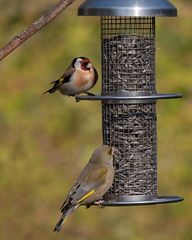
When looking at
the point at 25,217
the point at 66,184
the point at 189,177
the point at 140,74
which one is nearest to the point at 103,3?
the point at 140,74

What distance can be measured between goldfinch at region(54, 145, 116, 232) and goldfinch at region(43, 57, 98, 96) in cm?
104

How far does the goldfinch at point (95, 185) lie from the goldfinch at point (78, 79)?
3.41ft

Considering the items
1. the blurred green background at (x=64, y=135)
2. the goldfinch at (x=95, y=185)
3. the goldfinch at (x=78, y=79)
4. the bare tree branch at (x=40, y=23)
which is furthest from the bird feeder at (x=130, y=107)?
the blurred green background at (x=64, y=135)

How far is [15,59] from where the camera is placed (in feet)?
63.7

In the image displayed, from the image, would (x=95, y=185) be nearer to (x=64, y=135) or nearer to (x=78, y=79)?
(x=78, y=79)

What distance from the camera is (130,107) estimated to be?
373 inches

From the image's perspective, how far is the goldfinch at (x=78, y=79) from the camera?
10.2 meters

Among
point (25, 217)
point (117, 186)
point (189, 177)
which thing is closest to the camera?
point (117, 186)

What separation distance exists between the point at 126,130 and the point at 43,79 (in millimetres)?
9053

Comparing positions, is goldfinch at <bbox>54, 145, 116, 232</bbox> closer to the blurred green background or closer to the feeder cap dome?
the feeder cap dome

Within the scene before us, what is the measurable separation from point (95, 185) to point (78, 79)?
1.39m

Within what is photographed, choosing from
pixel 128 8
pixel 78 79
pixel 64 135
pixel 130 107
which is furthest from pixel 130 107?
pixel 64 135

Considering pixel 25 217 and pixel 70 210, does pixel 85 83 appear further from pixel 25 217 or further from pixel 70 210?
pixel 25 217

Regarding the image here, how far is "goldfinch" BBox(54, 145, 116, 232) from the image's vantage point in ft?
29.9
